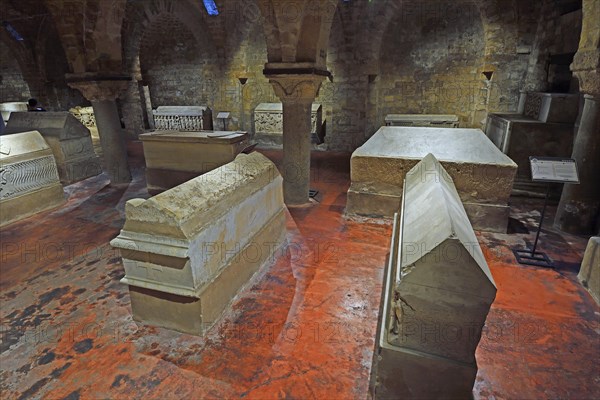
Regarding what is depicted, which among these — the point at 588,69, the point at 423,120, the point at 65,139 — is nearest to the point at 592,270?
the point at 588,69

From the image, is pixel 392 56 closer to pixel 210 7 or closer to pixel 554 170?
pixel 210 7

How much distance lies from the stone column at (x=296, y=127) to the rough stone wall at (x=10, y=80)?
15.2m

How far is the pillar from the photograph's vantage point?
14.2 ft

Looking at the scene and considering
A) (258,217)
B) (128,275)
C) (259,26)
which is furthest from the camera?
(259,26)

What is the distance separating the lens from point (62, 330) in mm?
2893

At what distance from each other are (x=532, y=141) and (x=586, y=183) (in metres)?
1.90

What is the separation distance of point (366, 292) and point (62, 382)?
101 inches

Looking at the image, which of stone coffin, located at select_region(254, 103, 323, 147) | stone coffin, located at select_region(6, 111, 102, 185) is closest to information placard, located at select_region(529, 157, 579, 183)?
stone coffin, located at select_region(254, 103, 323, 147)

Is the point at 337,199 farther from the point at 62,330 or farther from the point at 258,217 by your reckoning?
the point at 62,330

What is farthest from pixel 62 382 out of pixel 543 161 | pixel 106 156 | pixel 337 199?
pixel 106 156

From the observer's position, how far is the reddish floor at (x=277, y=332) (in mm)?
2338

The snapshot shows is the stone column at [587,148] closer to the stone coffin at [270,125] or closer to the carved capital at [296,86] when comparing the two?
the carved capital at [296,86]

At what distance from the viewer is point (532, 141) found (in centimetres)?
611

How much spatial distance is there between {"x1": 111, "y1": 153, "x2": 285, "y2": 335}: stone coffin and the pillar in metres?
4.30
